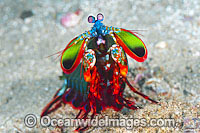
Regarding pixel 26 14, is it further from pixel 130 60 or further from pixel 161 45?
pixel 161 45

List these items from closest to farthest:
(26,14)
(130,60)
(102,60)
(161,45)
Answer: (102,60) < (130,60) < (161,45) < (26,14)

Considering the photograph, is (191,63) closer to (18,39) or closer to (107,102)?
(107,102)

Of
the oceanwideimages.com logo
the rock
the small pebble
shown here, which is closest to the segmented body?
the oceanwideimages.com logo

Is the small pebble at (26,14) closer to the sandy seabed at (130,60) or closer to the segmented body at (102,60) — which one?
the sandy seabed at (130,60)

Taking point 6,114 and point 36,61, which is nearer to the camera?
point 6,114

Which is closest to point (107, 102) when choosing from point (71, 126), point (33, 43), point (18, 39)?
point (71, 126)

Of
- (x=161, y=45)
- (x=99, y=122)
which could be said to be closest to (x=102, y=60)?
(x=99, y=122)

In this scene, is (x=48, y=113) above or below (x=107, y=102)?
below
